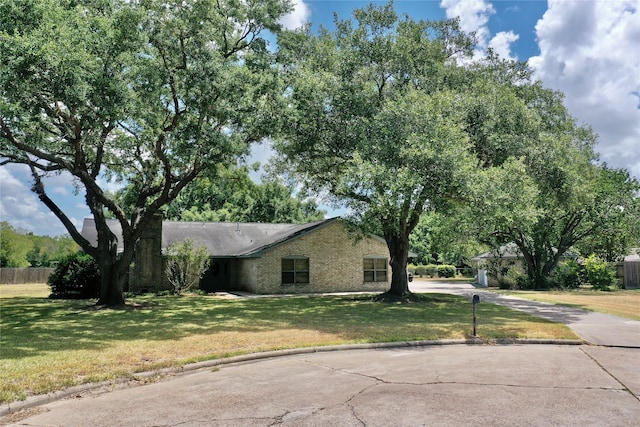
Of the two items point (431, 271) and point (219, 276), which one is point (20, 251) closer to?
point (219, 276)

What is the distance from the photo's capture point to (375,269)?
Answer: 31859 mm

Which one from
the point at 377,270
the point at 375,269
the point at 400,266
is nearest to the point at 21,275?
the point at 375,269

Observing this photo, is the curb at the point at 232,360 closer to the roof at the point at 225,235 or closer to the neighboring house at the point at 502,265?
the roof at the point at 225,235

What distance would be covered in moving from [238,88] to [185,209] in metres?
42.5

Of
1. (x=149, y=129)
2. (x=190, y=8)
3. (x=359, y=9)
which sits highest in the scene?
(x=359, y=9)

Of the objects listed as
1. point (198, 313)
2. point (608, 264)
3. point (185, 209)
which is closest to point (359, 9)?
point (198, 313)

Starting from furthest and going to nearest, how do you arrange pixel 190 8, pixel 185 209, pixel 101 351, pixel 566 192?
1. pixel 185 209
2. pixel 566 192
3. pixel 190 8
4. pixel 101 351

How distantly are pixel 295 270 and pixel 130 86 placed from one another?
53.6 feet

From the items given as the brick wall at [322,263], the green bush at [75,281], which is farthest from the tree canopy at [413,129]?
the green bush at [75,281]

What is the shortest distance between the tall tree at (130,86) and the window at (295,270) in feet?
33.2

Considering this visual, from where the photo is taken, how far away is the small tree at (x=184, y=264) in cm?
2669

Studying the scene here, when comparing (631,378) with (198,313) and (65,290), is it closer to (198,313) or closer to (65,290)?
(198,313)

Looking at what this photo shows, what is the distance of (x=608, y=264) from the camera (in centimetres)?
3419

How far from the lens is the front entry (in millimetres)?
31406
